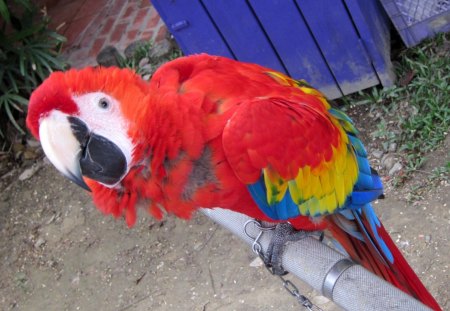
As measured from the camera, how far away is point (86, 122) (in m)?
1.05

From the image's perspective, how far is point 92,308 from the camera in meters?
2.44

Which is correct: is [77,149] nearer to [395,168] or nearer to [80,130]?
[80,130]

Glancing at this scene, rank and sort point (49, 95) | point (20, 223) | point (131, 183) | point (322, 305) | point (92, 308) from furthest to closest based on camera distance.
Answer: point (20, 223) → point (92, 308) → point (322, 305) → point (131, 183) → point (49, 95)

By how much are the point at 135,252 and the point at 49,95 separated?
5.37ft

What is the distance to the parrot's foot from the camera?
1.29 metres

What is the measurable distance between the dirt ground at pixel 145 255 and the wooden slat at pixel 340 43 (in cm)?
51

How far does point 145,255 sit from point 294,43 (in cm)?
113

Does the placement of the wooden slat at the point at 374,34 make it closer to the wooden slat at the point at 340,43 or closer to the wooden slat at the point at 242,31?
the wooden slat at the point at 340,43

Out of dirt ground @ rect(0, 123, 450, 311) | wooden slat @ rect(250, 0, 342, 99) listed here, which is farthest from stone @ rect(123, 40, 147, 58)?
wooden slat @ rect(250, 0, 342, 99)

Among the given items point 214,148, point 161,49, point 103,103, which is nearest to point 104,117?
point 103,103

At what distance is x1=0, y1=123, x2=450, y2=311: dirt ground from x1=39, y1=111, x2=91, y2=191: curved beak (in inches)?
51.5

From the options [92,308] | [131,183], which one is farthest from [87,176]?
[92,308]

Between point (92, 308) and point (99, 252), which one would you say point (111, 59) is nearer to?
point (99, 252)

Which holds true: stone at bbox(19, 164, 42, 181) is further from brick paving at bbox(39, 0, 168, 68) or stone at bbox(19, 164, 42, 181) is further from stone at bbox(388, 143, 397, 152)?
stone at bbox(388, 143, 397, 152)
